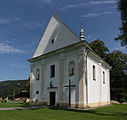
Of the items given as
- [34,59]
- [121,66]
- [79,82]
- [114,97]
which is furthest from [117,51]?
[79,82]

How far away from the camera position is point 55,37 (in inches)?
856

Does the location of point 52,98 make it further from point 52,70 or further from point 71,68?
point 71,68

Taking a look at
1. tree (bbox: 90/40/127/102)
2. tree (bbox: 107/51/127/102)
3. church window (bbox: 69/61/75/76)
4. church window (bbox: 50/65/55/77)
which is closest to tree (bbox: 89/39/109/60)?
tree (bbox: 90/40/127/102)

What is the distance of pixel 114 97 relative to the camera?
3712 centimetres

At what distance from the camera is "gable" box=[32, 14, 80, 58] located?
64.4 ft

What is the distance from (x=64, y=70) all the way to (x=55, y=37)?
492 centimetres

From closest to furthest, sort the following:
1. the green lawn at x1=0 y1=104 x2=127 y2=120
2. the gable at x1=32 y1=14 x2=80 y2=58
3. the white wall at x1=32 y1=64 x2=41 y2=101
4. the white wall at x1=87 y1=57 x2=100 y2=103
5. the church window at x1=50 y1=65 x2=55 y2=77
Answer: the green lawn at x1=0 y1=104 x2=127 y2=120, the white wall at x1=87 y1=57 x2=100 y2=103, the gable at x1=32 y1=14 x2=80 y2=58, the church window at x1=50 y1=65 x2=55 y2=77, the white wall at x1=32 y1=64 x2=41 y2=101

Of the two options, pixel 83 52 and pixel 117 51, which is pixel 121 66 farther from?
pixel 83 52

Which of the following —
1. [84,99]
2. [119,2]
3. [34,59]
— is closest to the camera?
[119,2]

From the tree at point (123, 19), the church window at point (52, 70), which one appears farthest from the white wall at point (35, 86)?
the tree at point (123, 19)

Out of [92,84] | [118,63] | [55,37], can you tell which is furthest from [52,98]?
[118,63]

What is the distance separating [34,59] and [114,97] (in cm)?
2165

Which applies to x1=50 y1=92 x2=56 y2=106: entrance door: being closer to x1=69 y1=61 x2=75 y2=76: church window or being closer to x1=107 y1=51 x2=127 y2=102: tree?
x1=69 y1=61 x2=75 y2=76: church window

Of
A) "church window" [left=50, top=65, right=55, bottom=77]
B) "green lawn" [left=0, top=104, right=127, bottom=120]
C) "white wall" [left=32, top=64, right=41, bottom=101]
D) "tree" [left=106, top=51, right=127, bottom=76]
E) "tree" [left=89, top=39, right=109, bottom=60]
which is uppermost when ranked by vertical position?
"tree" [left=89, top=39, right=109, bottom=60]
